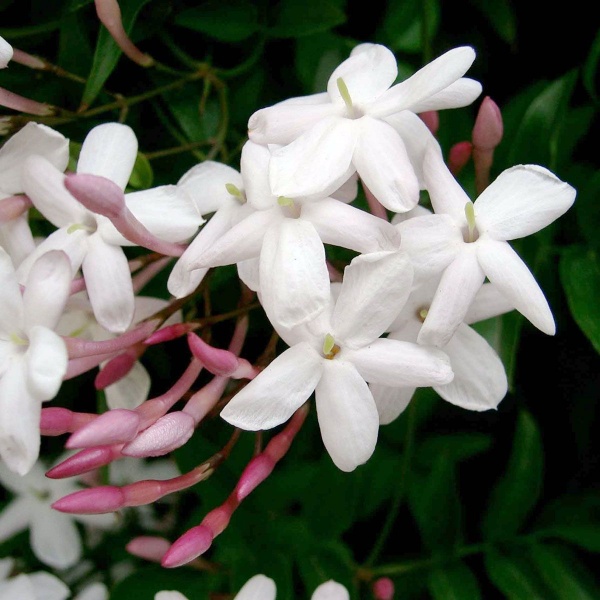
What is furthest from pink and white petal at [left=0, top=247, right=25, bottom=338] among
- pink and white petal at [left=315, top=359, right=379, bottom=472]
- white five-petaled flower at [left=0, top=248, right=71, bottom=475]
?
pink and white petal at [left=315, top=359, right=379, bottom=472]

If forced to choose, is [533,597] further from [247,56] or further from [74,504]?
[247,56]

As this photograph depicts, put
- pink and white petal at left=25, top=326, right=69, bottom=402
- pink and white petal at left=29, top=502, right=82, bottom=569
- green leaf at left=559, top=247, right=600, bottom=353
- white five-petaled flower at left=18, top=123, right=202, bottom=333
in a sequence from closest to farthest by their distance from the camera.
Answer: pink and white petal at left=25, top=326, right=69, bottom=402 < white five-petaled flower at left=18, top=123, right=202, bottom=333 < green leaf at left=559, top=247, right=600, bottom=353 < pink and white petal at left=29, top=502, right=82, bottom=569

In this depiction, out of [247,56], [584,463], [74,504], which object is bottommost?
[584,463]

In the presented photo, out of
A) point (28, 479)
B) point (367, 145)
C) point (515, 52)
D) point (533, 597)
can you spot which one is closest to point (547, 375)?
point (533, 597)

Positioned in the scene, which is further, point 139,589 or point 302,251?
point 139,589

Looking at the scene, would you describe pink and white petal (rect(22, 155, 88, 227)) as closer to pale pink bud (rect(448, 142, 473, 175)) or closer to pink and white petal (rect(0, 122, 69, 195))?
pink and white petal (rect(0, 122, 69, 195))
